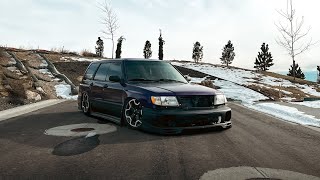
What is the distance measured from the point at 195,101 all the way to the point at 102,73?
10.1ft

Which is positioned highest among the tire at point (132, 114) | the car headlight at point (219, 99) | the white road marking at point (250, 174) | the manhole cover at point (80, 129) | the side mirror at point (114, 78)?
the side mirror at point (114, 78)

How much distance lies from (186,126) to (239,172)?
2116mm

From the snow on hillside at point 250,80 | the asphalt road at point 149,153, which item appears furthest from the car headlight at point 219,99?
the snow on hillside at point 250,80

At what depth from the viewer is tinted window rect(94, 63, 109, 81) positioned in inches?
326

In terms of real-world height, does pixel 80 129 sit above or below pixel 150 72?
below

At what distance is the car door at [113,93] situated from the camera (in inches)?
283

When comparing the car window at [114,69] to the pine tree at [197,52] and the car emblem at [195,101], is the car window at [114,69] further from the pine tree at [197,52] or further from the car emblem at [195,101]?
the pine tree at [197,52]

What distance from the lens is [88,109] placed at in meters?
8.84

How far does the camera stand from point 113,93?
7.46 m

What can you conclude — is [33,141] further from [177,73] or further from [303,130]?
[303,130]

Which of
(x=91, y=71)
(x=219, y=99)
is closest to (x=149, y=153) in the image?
(x=219, y=99)

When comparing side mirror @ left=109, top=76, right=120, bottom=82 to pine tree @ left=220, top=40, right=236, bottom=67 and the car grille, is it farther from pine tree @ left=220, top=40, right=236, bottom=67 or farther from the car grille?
pine tree @ left=220, top=40, right=236, bottom=67

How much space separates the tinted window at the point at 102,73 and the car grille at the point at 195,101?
2.72m

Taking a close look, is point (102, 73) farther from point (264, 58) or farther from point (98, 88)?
point (264, 58)
